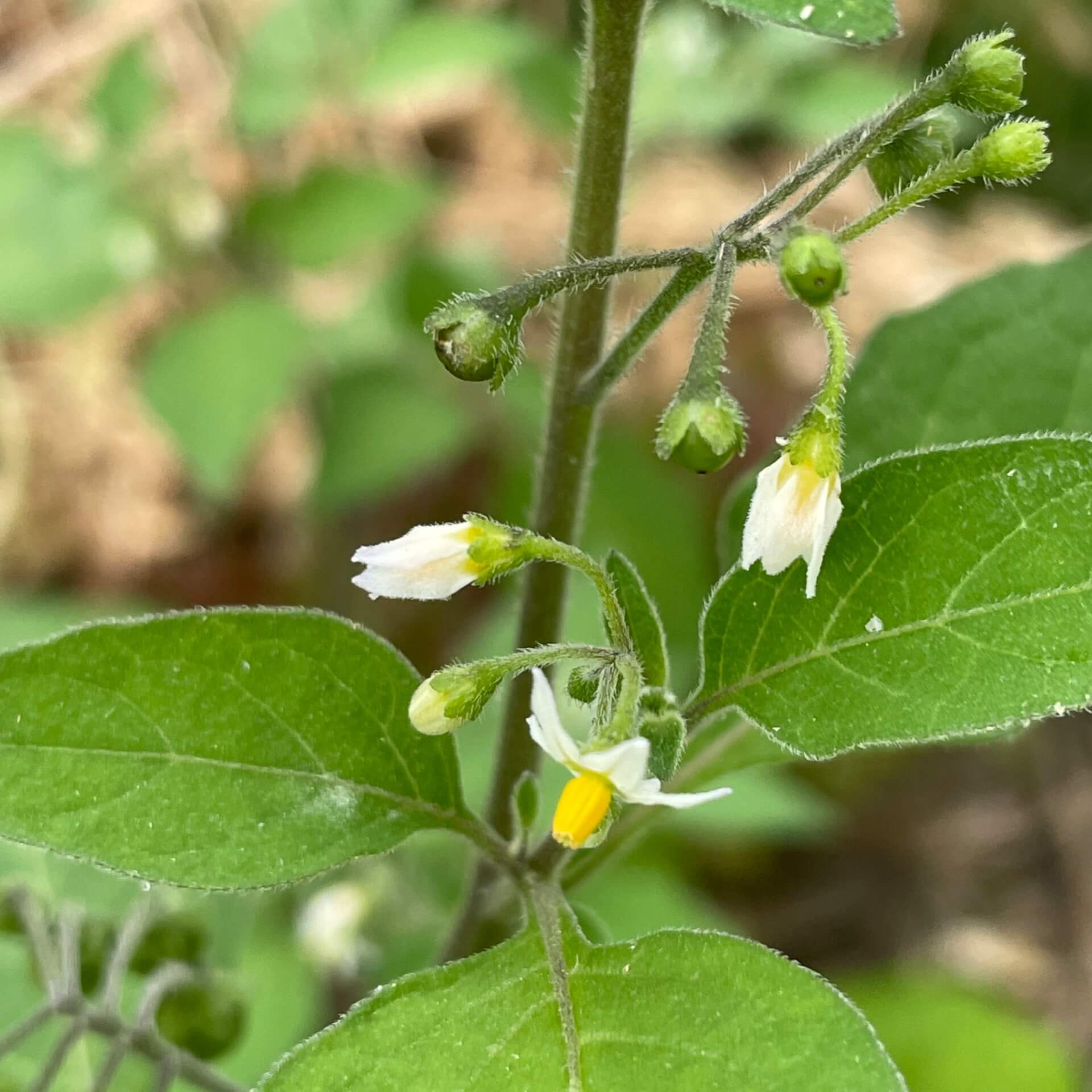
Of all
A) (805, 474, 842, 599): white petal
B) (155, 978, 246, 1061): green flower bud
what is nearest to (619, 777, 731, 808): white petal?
(805, 474, 842, 599): white petal

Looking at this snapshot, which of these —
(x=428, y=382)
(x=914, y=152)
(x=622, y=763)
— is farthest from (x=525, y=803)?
(x=428, y=382)

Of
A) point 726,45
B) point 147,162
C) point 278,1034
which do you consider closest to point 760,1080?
point 278,1034

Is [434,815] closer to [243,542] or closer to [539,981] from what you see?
[539,981]

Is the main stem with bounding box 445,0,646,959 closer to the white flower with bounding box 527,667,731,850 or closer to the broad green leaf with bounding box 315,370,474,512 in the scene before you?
the white flower with bounding box 527,667,731,850

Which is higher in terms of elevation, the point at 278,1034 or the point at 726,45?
the point at 726,45

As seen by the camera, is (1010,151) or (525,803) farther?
(525,803)

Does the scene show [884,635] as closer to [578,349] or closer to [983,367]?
[578,349]
